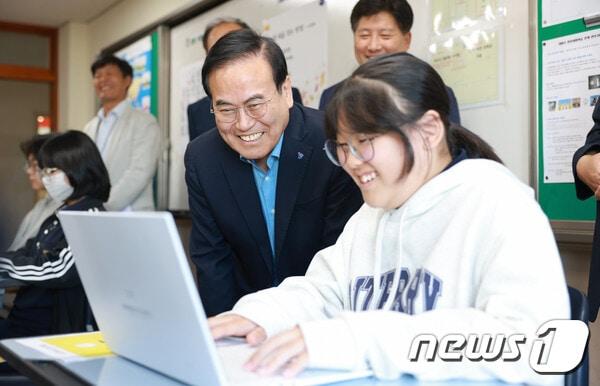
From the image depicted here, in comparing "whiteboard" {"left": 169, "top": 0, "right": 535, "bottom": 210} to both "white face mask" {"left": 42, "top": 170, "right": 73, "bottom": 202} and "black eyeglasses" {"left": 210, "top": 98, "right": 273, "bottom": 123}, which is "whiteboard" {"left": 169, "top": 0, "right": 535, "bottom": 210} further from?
"white face mask" {"left": 42, "top": 170, "right": 73, "bottom": 202}

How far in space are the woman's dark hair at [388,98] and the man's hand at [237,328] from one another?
320 mm

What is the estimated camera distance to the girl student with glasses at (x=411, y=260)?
0.85m

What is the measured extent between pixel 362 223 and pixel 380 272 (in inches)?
5.5

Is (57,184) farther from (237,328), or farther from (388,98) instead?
(388,98)

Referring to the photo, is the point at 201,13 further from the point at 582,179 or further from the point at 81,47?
the point at 582,179

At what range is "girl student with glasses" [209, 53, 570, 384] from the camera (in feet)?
2.78

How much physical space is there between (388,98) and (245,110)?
518mm

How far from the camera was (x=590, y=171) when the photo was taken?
1616 mm

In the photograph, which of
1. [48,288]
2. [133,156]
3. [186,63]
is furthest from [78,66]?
[48,288]

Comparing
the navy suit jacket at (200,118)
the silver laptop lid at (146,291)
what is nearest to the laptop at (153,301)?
the silver laptop lid at (146,291)

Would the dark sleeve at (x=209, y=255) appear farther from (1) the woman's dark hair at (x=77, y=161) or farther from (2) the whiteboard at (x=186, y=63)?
(2) the whiteboard at (x=186, y=63)

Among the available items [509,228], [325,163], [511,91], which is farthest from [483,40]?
[509,228]

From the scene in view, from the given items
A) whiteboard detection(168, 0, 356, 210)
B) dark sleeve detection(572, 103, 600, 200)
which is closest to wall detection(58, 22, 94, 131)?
whiteboard detection(168, 0, 356, 210)

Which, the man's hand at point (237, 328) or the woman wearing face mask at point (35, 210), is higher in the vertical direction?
the woman wearing face mask at point (35, 210)
